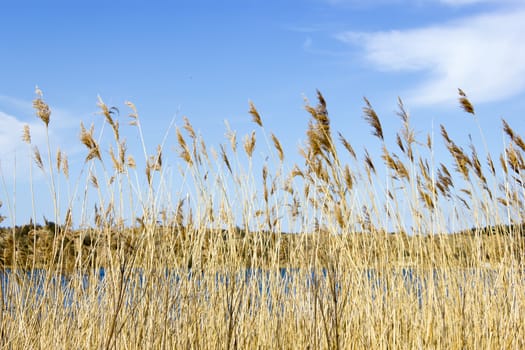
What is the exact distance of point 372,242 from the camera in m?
3.11

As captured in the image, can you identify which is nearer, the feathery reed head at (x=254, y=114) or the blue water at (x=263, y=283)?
the blue water at (x=263, y=283)

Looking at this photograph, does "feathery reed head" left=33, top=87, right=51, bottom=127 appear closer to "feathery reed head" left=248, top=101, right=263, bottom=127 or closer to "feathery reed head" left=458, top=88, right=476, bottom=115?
"feathery reed head" left=248, top=101, right=263, bottom=127

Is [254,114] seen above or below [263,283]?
above

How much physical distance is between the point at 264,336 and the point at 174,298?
60cm

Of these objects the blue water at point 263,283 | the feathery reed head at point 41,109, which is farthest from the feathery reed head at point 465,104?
the feathery reed head at point 41,109

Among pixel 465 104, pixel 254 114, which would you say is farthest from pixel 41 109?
pixel 465 104

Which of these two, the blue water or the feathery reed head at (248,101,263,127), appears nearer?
Result: the blue water

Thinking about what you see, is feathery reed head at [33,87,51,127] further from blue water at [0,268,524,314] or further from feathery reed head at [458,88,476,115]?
feathery reed head at [458,88,476,115]

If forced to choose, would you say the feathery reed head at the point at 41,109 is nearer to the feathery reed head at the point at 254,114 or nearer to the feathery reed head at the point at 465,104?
the feathery reed head at the point at 254,114

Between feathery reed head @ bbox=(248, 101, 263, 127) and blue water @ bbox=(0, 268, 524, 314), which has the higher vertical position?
feathery reed head @ bbox=(248, 101, 263, 127)

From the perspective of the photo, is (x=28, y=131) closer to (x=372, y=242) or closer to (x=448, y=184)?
(x=372, y=242)

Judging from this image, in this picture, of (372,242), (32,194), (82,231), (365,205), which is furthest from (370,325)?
(32,194)

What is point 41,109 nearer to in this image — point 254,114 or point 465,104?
point 254,114

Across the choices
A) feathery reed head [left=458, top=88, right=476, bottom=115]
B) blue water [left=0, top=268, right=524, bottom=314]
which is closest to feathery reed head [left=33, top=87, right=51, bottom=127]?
blue water [left=0, top=268, right=524, bottom=314]
